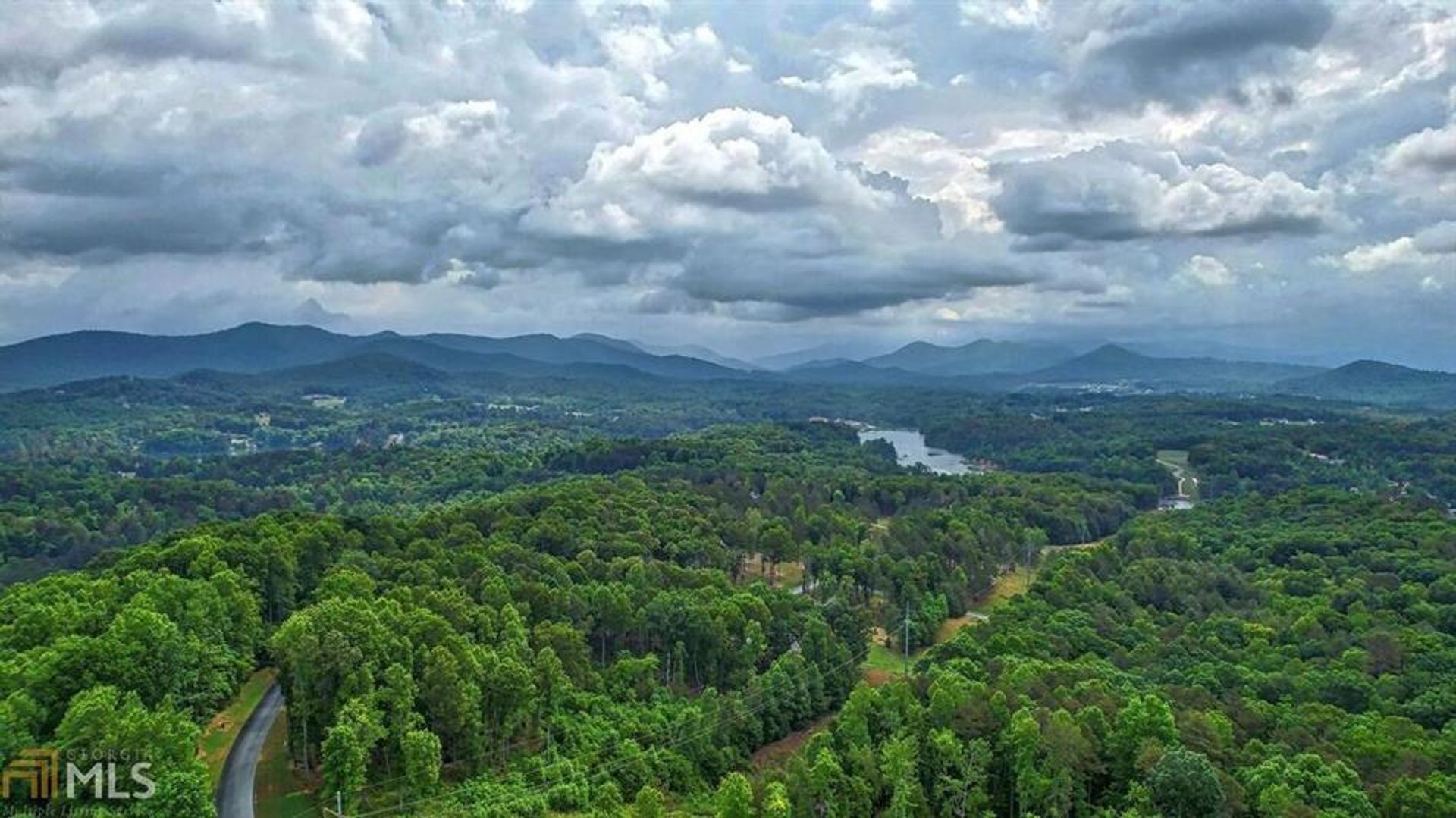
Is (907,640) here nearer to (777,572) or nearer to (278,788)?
(777,572)

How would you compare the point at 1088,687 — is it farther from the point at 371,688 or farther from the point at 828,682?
the point at 371,688

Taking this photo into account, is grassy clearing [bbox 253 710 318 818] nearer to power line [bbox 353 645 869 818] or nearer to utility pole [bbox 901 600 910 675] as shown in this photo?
power line [bbox 353 645 869 818]

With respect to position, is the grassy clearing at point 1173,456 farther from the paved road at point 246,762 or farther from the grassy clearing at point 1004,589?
the paved road at point 246,762

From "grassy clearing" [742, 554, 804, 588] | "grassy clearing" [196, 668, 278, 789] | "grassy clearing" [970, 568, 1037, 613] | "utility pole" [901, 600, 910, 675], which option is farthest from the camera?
"grassy clearing" [742, 554, 804, 588]

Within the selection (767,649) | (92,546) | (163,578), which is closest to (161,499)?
(92,546)

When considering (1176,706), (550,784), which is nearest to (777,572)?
Answer: (1176,706)

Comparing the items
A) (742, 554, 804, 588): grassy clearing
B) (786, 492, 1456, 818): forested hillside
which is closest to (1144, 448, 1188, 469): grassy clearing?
(786, 492, 1456, 818): forested hillside
